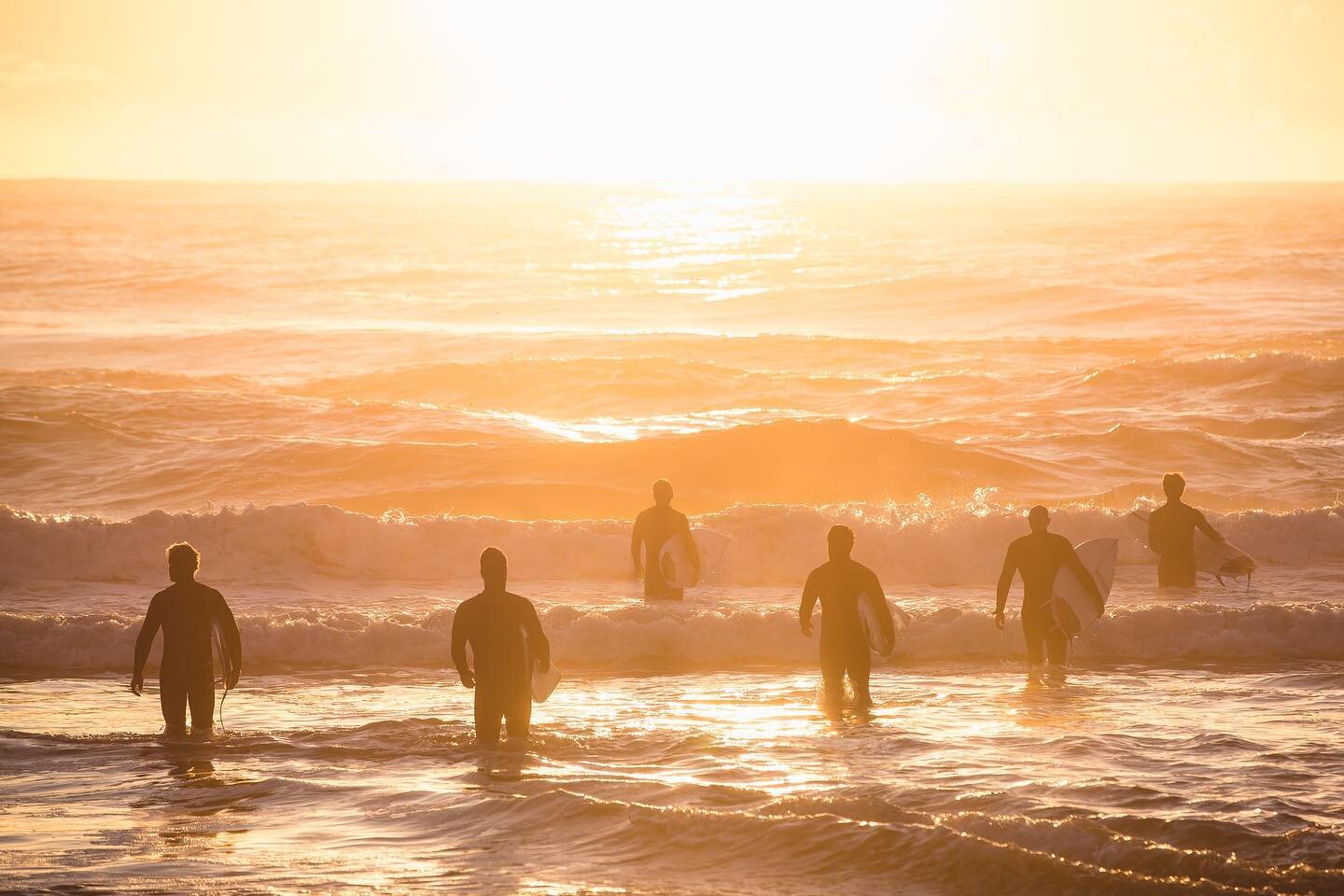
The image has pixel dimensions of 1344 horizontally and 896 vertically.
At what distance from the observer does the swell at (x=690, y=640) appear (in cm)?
1311

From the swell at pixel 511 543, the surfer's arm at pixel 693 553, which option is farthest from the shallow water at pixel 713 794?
the swell at pixel 511 543

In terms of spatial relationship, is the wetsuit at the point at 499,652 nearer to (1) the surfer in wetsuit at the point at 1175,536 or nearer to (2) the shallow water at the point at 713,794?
(2) the shallow water at the point at 713,794

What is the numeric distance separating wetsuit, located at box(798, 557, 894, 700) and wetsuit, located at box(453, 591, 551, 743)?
2.29 m

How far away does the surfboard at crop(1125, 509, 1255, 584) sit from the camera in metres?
14.4

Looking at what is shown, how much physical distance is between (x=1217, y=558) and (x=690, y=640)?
19.4 feet

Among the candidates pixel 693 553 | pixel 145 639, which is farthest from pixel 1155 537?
pixel 145 639

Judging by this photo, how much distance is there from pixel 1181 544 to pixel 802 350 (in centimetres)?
2447

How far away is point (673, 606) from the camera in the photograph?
14.5m

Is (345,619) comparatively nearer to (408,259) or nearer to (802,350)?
(802,350)

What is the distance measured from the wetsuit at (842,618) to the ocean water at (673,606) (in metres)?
0.44

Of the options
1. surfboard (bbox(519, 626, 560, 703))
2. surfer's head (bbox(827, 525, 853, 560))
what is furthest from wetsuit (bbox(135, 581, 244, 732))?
surfer's head (bbox(827, 525, 853, 560))

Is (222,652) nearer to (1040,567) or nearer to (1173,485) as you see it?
(1040,567)

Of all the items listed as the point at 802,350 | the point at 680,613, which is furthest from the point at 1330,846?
the point at 802,350

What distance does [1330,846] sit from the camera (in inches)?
286
